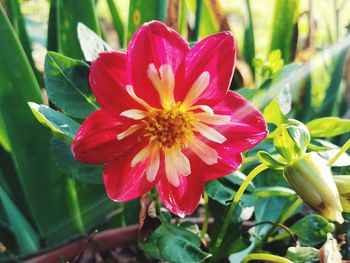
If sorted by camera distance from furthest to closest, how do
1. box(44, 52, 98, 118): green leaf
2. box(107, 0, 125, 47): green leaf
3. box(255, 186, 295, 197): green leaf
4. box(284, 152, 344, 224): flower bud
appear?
box(107, 0, 125, 47): green leaf → box(255, 186, 295, 197): green leaf → box(44, 52, 98, 118): green leaf → box(284, 152, 344, 224): flower bud

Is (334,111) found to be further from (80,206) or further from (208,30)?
(80,206)

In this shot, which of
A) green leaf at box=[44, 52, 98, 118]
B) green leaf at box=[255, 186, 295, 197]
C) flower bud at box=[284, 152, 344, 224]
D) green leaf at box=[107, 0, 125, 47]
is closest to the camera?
flower bud at box=[284, 152, 344, 224]

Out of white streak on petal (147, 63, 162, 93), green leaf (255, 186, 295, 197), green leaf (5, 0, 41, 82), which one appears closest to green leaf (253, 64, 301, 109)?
green leaf (255, 186, 295, 197)

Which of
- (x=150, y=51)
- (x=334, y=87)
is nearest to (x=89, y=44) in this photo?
(x=150, y=51)

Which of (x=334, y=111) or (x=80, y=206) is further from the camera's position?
(x=334, y=111)

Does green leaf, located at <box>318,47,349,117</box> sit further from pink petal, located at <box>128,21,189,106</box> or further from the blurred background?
pink petal, located at <box>128,21,189,106</box>

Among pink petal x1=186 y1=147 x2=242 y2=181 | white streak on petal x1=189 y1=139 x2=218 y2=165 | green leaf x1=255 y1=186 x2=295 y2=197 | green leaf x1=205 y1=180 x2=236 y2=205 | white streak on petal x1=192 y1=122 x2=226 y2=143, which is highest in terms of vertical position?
white streak on petal x1=192 y1=122 x2=226 y2=143

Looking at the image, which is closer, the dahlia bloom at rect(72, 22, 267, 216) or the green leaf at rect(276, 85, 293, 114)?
the dahlia bloom at rect(72, 22, 267, 216)

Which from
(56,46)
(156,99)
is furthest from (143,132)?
(56,46)

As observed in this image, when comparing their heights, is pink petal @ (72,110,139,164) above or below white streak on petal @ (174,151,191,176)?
above
